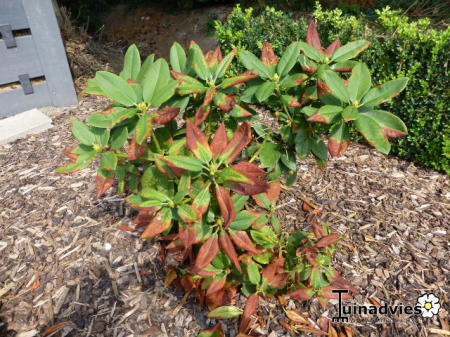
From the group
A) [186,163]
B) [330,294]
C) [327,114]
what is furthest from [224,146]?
[330,294]

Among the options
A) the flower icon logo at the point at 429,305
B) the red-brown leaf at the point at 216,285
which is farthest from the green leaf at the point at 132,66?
the flower icon logo at the point at 429,305

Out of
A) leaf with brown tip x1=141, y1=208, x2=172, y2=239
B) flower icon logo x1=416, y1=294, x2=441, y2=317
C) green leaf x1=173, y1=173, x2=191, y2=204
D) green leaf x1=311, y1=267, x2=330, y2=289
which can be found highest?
green leaf x1=173, y1=173, x2=191, y2=204

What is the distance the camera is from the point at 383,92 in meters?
1.27

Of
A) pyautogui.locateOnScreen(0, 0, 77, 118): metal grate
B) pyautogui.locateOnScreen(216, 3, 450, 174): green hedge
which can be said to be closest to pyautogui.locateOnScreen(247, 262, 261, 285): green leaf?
pyautogui.locateOnScreen(216, 3, 450, 174): green hedge

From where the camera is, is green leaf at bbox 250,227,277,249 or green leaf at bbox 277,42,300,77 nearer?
green leaf at bbox 277,42,300,77

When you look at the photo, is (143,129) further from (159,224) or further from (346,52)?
(346,52)

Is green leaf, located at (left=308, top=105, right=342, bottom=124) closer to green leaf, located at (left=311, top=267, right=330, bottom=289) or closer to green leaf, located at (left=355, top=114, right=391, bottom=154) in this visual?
green leaf, located at (left=355, top=114, right=391, bottom=154)

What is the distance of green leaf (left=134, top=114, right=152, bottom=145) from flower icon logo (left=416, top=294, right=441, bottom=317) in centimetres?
185

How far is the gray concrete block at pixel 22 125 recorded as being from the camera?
3904 mm

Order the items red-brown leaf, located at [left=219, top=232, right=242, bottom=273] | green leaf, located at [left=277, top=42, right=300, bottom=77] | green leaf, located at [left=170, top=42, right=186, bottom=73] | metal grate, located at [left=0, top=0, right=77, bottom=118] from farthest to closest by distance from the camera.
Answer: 1. metal grate, located at [left=0, top=0, right=77, bottom=118]
2. green leaf, located at [left=170, top=42, right=186, bottom=73]
3. green leaf, located at [left=277, top=42, right=300, bottom=77]
4. red-brown leaf, located at [left=219, top=232, right=242, bottom=273]

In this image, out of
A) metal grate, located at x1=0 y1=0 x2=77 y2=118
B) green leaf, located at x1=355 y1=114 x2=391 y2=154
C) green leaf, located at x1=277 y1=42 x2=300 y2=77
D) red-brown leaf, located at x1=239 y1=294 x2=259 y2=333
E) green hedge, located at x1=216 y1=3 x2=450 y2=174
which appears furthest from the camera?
metal grate, located at x1=0 y1=0 x2=77 y2=118

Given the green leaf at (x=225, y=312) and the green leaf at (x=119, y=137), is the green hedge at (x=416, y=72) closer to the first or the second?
the green leaf at (x=225, y=312)

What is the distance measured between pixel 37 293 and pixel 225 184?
1602 mm

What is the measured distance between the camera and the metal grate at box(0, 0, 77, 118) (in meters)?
4.12
